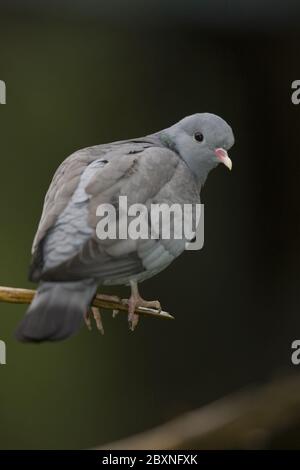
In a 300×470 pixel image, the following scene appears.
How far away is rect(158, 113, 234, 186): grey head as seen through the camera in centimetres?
204

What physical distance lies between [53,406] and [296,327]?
34.7 inches

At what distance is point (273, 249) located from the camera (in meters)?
2.94

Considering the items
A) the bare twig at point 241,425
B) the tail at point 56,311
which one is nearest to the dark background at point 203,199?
the bare twig at point 241,425

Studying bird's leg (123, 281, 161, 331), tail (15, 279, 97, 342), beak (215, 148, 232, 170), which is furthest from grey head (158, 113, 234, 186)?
tail (15, 279, 97, 342)

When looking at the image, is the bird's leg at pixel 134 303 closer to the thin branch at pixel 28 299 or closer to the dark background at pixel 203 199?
the thin branch at pixel 28 299

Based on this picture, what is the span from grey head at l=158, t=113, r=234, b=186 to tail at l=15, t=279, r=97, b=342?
0.56 meters

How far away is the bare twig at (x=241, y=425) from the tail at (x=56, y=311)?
573 mm

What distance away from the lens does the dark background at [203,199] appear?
2.77 metres

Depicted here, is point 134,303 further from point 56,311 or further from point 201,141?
point 201,141

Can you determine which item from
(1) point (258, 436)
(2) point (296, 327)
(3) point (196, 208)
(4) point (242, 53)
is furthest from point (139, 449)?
(4) point (242, 53)

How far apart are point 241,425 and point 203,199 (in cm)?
90

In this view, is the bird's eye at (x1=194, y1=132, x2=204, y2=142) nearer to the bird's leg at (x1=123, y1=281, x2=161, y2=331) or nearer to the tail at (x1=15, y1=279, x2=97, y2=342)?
the bird's leg at (x1=123, y1=281, x2=161, y2=331)

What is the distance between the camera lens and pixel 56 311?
1.60 metres

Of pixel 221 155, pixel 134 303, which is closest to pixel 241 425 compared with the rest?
pixel 134 303
